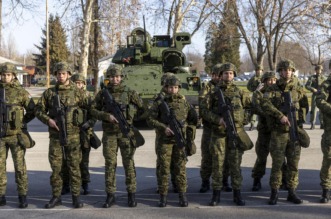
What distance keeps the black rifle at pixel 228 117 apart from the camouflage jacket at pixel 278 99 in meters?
0.50

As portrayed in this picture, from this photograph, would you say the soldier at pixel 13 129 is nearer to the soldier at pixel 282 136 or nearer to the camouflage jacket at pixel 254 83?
the soldier at pixel 282 136

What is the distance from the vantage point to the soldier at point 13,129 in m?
5.98

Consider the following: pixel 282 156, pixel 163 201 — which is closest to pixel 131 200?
pixel 163 201

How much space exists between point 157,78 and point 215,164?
25.3 ft

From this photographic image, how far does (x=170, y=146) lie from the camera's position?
6.02 meters

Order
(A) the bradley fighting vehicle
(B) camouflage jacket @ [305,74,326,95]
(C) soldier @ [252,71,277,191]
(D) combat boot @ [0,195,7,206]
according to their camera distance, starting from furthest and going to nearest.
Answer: (A) the bradley fighting vehicle
(B) camouflage jacket @ [305,74,326,95]
(C) soldier @ [252,71,277,191]
(D) combat boot @ [0,195,7,206]

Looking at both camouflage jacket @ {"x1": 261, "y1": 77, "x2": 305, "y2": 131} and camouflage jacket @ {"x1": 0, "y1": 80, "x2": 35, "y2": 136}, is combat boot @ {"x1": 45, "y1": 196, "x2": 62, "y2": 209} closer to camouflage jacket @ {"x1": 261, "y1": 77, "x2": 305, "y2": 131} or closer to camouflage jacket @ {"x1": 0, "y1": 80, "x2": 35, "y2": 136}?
camouflage jacket @ {"x1": 0, "y1": 80, "x2": 35, "y2": 136}

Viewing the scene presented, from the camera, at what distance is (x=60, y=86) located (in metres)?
6.07

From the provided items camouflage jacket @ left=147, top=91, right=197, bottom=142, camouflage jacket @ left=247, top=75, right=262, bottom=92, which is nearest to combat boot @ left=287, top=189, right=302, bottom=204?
camouflage jacket @ left=147, top=91, right=197, bottom=142

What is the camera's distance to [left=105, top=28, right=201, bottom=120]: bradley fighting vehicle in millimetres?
13156

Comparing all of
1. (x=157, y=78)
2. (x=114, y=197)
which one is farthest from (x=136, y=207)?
(x=157, y=78)

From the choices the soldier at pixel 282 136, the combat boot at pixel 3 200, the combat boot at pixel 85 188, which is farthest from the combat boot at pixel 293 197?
the combat boot at pixel 3 200

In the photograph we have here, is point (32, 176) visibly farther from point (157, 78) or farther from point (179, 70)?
point (179, 70)

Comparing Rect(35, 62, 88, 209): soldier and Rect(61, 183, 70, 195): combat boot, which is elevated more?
Rect(35, 62, 88, 209): soldier
